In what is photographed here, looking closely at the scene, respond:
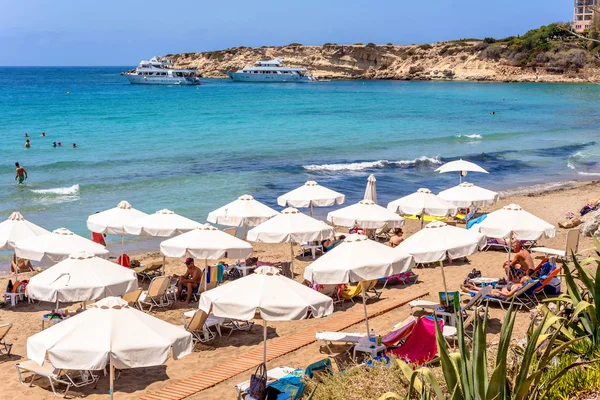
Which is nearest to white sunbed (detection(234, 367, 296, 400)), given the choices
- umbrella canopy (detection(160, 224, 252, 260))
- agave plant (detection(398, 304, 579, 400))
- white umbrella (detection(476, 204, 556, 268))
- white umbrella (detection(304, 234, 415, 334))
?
white umbrella (detection(304, 234, 415, 334))

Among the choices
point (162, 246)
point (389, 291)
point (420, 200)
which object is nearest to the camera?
point (162, 246)

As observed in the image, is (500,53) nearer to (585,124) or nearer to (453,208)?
(585,124)

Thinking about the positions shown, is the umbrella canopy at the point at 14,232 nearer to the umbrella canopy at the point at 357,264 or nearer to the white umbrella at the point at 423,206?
the umbrella canopy at the point at 357,264

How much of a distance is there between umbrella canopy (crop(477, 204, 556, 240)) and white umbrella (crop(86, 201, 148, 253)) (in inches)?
272

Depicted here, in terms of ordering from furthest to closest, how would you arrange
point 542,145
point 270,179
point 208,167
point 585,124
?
point 585,124 < point 542,145 < point 208,167 < point 270,179

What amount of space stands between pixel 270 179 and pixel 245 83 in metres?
95.8

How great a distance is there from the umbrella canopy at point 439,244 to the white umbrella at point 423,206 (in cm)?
448

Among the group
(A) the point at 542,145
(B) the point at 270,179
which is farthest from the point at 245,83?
(B) the point at 270,179

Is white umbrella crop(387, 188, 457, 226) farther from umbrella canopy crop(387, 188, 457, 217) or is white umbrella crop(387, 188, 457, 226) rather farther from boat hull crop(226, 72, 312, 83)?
boat hull crop(226, 72, 312, 83)

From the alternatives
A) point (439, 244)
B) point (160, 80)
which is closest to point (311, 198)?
point (439, 244)

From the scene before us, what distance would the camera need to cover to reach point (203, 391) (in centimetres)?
837

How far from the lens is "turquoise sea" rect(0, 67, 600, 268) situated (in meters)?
26.4

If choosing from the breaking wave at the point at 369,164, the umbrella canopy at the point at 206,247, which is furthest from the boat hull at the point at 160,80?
the umbrella canopy at the point at 206,247

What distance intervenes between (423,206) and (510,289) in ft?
13.5
